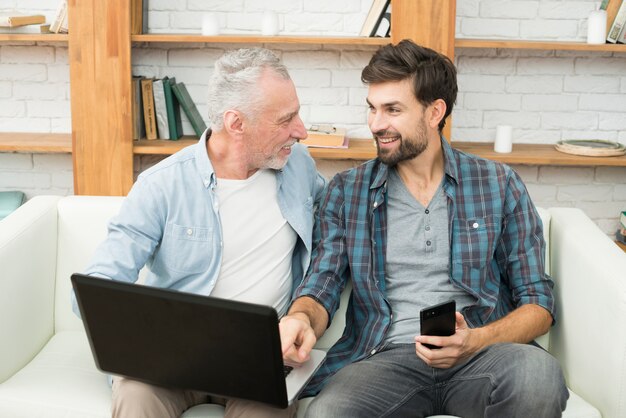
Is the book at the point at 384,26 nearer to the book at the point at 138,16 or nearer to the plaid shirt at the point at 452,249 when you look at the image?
the book at the point at 138,16

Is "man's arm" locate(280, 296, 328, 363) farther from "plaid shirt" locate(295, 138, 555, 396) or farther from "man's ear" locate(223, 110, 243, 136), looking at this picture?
"man's ear" locate(223, 110, 243, 136)

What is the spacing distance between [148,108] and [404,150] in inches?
65.0

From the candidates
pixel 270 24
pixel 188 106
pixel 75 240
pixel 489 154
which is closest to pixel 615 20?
pixel 489 154

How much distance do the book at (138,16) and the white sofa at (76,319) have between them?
1281 mm

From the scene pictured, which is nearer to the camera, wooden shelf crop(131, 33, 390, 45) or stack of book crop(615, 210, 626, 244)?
wooden shelf crop(131, 33, 390, 45)

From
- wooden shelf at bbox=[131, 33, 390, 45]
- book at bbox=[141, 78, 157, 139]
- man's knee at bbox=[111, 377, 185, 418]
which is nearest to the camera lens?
man's knee at bbox=[111, 377, 185, 418]

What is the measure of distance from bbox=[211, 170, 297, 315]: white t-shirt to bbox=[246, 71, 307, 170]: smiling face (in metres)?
0.07

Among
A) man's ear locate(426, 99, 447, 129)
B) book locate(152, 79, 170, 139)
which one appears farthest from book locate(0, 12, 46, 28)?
man's ear locate(426, 99, 447, 129)

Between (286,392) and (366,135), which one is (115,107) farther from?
(286,392)

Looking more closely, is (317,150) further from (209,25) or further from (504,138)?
(504,138)

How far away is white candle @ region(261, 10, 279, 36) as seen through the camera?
11.7 feet

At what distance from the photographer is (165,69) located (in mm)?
3836

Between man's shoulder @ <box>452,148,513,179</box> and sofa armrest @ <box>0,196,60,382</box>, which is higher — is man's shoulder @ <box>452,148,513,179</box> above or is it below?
above

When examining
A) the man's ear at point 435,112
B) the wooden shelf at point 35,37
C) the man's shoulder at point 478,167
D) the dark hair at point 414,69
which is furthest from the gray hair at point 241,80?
the wooden shelf at point 35,37
